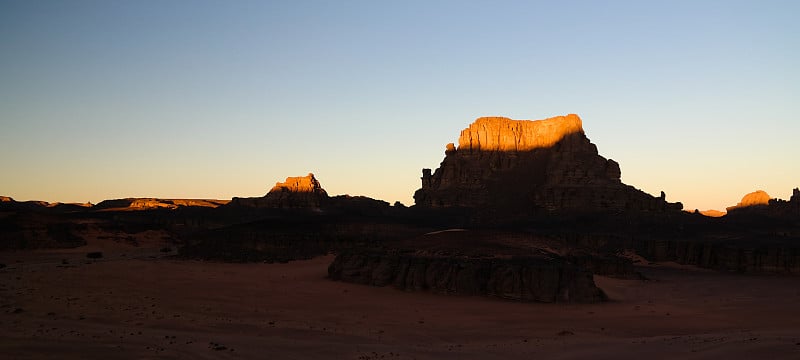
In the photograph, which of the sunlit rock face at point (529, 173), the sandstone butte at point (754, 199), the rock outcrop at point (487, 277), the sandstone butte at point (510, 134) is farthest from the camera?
the sandstone butte at point (754, 199)

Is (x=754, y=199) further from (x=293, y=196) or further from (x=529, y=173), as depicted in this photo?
(x=293, y=196)

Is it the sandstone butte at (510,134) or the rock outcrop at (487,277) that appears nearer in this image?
the rock outcrop at (487,277)

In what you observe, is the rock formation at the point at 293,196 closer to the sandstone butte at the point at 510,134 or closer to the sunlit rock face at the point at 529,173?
the sunlit rock face at the point at 529,173

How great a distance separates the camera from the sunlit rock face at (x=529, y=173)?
101 m

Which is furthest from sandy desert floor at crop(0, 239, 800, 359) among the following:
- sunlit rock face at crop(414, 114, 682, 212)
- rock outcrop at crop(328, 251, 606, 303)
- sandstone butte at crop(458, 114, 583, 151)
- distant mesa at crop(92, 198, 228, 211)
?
distant mesa at crop(92, 198, 228, 211)

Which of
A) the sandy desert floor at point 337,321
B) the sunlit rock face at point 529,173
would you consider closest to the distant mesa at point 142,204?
the sunlit rock face at point 529,173

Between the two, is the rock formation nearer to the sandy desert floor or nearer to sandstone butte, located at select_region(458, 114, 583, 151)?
sandstone butte, located at select_region(458, 114, 583, 151)

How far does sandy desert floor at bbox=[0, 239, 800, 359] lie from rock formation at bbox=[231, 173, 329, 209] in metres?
84.9

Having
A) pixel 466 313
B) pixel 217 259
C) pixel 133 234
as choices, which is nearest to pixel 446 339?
pixel 466 313

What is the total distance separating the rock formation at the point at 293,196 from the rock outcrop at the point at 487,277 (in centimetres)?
8803

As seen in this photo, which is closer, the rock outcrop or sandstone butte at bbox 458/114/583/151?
the rock outcrop

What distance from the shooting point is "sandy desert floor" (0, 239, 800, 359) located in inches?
634

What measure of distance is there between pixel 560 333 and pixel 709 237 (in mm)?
65632

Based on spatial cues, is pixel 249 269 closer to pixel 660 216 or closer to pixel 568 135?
pixel 660 216
